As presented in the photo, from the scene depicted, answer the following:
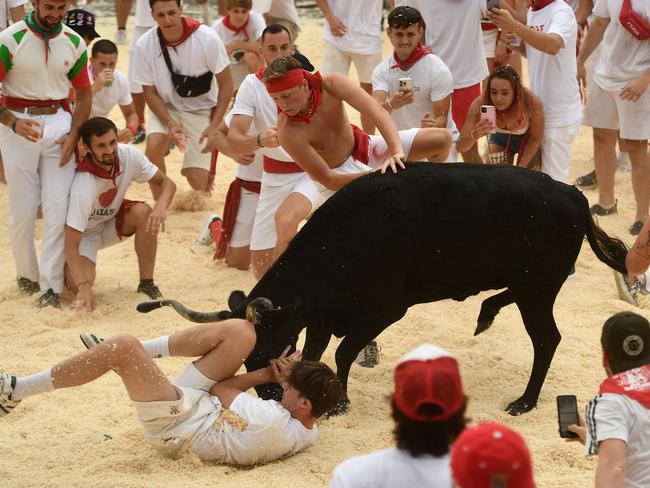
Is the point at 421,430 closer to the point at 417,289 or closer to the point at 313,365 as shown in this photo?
the point at 313,365

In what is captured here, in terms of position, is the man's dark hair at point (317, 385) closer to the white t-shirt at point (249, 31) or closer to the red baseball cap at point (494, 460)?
the red baseball cap at point (494, 460)

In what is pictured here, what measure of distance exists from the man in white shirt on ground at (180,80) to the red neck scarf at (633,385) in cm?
487

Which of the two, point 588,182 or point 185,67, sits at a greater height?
point 185,67

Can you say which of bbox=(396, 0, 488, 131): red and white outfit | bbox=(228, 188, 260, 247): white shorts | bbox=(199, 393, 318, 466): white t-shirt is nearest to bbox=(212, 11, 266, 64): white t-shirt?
bbox=(396, 0, 488, 131): red and white outfit

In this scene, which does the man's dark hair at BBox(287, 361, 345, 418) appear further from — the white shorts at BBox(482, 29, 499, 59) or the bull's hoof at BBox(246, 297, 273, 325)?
the white shorts at BBox(482, 29, 499, 59)

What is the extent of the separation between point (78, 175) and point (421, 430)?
4735mm

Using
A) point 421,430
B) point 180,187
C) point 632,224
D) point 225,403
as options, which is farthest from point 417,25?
point 421,430

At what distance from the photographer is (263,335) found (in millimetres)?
5402

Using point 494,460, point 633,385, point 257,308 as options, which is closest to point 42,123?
point 257,308

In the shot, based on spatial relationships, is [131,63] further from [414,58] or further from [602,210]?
[602,210]

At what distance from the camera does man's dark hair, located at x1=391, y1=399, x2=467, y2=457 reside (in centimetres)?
294

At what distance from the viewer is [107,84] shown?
8.62 m

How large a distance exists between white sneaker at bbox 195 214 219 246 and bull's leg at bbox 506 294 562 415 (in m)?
3.20

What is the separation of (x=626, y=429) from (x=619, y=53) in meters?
5.07
